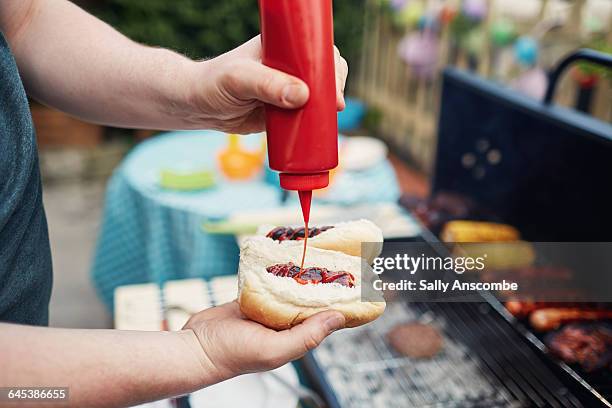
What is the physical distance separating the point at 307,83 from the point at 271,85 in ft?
0.21

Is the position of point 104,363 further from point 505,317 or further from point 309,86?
point 505,317

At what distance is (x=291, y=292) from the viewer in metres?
1.22

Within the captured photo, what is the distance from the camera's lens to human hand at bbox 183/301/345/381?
3.64ft

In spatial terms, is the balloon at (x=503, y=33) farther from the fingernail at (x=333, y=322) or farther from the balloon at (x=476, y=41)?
the fingernail at (x=333, y=322)

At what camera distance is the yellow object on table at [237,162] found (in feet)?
10.9

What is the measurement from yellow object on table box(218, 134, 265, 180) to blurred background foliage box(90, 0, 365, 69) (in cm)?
339

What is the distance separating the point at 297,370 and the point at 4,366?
46.6 inches

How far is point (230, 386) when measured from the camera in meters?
1.82

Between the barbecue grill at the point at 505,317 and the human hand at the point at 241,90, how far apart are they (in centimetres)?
84

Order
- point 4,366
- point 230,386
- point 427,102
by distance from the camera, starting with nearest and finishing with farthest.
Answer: point 4,366 → point 230,386 → point 427,102

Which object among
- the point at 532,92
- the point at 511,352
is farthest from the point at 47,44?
the point at 532,92

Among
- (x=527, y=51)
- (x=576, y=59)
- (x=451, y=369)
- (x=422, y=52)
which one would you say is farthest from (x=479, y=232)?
(x=422, y=52)

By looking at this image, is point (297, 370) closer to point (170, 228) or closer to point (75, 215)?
point (170, 228)

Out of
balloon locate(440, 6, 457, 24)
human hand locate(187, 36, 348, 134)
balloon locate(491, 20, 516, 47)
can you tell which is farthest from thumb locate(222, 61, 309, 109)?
balloon locate(440, 6, 457, 24)
